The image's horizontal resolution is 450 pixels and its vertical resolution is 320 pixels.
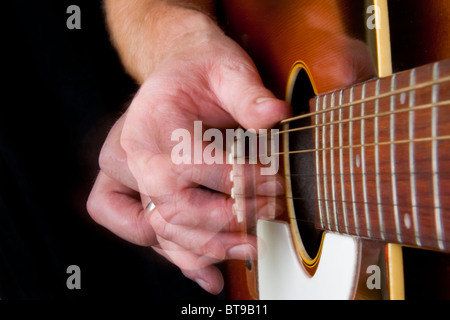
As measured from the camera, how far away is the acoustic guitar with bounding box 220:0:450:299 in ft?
0.79

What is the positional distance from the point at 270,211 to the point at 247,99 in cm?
14

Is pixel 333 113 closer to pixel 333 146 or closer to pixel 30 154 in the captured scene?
pixel 333 146

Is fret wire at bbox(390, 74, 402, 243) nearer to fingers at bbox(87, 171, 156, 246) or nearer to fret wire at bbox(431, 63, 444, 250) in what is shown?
fret wire at bbox(431, 63, 444, 250)

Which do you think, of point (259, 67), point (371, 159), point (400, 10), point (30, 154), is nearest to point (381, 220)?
point (371, 159)

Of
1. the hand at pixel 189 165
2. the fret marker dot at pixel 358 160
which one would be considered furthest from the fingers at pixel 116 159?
the fret marker dot at pixel 358 160

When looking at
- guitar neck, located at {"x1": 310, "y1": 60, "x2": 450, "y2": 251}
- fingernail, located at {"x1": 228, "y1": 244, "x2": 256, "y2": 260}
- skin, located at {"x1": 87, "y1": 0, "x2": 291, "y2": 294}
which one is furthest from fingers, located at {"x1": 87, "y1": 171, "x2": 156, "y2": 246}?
guitar neck, located at {"x1": 310, "y1": 60, "x2": 450, "y2": 251}

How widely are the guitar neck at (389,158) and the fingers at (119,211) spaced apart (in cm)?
24

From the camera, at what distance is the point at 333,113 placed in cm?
32

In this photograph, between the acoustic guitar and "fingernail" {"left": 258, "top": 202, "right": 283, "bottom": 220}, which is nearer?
the acoustic guitar

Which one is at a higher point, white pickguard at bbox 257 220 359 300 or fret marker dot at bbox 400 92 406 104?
fret marker dot at bbox 400 92 406 104

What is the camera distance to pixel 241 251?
1.54 ft

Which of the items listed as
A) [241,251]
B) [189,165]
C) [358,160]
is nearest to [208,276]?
[241,251]

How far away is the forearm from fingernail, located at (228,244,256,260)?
25cm

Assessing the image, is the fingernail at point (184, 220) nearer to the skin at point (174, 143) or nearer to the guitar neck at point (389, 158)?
the skin at point (174, 143)
